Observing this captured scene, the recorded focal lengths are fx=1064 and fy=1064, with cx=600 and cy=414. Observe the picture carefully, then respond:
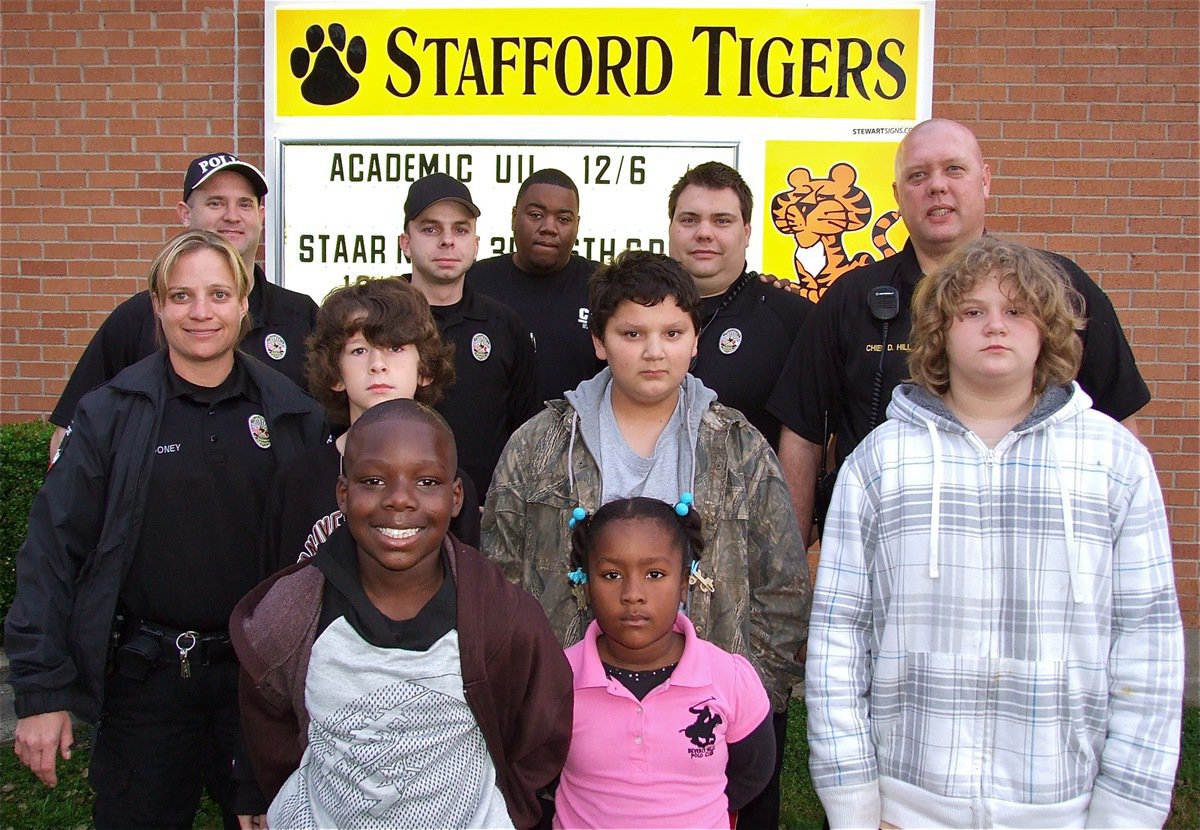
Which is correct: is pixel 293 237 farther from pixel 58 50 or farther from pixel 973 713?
Result: pixel 973 713

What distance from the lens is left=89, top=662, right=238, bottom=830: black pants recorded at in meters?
2.92

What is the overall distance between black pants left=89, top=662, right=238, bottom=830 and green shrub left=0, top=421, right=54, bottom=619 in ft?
8.22

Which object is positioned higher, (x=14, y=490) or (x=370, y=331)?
(x=370, y=331)

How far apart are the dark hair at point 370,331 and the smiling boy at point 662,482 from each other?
0.34 meters

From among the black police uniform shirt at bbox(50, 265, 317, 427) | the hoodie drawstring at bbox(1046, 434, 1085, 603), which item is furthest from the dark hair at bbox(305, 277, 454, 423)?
the hoodie drawstring at bbox(1046, 434, 1085, 603)

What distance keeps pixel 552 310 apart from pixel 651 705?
2.37 m

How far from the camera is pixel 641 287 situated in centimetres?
290

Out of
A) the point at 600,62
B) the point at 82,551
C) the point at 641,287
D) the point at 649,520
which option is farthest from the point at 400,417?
the point at 600,62

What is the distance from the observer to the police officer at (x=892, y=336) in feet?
10.7

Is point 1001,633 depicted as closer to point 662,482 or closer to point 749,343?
point 662,482

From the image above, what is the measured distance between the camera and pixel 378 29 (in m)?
5.87

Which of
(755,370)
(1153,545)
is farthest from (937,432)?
(755,370)

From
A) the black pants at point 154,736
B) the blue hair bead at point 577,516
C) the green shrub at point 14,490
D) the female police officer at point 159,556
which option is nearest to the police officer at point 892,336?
the blue hair bead at point 577,516

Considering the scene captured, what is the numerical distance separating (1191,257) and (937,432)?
4.27 m
